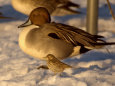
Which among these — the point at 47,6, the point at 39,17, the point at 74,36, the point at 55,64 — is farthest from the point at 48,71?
the point at 47,6

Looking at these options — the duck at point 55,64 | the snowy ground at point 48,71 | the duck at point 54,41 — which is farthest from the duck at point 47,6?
the duck at point 55,64

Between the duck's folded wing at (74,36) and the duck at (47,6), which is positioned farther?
the duck at (47,6)

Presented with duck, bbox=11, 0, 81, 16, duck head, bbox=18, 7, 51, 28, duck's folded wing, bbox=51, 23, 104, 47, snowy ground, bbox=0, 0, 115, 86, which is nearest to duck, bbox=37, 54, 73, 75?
snowy ground, bbox=0, 0, 115, 86

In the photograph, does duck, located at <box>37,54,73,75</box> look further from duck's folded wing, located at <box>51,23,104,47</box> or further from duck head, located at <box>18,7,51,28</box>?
duck head, located at <box>18,7,51,28</box>

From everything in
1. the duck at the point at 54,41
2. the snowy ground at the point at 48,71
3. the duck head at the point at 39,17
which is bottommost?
the snowy ground at the point at 48,71

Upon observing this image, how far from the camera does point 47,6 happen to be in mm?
7527

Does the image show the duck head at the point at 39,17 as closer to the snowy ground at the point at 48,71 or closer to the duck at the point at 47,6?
the snowy ground at the point at 48,71

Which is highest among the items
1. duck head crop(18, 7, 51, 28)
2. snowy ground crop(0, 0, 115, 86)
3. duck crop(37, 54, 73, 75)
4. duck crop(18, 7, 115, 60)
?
duck head crop(18, 7, 51, 28)

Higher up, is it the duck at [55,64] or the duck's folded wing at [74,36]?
the duck's folded wing at [74,36]

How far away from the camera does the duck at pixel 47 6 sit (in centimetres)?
738

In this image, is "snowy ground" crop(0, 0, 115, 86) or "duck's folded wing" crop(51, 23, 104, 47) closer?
"snowy ground" crop(0, 0, 115, 86)

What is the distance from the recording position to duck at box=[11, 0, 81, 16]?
7.38 metres

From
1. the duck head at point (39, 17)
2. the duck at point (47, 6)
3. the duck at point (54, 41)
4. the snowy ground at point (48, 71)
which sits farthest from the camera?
the duck at point (47, 6)

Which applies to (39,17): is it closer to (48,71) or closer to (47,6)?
(48,71)
